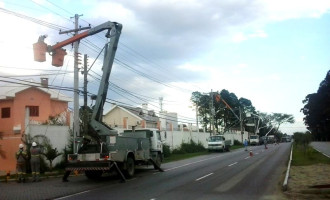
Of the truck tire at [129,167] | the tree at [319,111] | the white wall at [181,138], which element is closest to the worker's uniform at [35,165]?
the truck tire at [129,167]

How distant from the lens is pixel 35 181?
1958 centimetres

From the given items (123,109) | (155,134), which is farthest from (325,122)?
(155,134)

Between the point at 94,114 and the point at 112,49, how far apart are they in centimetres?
364

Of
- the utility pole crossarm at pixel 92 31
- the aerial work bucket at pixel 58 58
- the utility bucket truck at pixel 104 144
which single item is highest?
the utility pole crossarm at pixel 92 31

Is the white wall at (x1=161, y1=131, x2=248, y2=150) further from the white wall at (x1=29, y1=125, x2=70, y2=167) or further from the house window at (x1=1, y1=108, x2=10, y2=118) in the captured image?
the house window at (x1=1, y1=108, x2=10, y2=118)

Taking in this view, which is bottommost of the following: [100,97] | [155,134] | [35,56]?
[155,134]

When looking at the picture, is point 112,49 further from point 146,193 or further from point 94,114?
point 146,193

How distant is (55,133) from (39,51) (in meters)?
7.26

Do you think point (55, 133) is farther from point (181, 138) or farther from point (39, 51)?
point (181, 138)

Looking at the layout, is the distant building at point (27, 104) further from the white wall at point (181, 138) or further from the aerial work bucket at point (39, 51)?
the white wall at point (181, 138)

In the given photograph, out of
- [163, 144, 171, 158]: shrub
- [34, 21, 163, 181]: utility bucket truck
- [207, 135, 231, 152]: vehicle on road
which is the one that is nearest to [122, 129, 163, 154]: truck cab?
[34, 21, 163, 181]: utility bucket truck

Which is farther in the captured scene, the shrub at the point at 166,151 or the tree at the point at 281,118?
the tree at the point at 281,118

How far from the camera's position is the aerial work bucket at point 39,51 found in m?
21.5

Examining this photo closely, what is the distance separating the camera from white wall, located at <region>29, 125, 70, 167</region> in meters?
25.1
